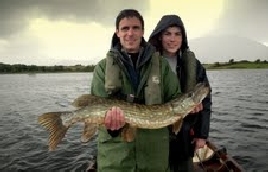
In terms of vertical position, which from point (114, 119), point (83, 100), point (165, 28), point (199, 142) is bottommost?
point (199, 142)

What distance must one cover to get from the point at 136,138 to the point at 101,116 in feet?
1.79

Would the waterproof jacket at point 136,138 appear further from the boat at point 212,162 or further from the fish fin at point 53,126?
the boat at point 212,162

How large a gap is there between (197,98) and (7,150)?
14012 millimetres

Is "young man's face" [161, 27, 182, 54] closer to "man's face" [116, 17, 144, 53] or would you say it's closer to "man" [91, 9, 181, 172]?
"man" [91, 9, 181, 172]

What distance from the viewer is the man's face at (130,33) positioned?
4.75m

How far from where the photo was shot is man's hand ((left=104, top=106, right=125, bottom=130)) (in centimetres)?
448

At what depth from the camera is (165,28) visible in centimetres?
639

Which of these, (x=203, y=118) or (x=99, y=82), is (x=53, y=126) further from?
(x=203, y=118)

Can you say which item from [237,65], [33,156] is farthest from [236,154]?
[237,65]

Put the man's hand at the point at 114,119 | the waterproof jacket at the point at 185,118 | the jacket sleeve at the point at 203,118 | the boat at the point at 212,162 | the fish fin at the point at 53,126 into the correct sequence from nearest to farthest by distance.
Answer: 1. the man's hand at the point at 114,119
2. the fish fin at the point at 53,126
3. the waterproof jacket at the point at 185,118
4. the jacket sleeve at the point at 203,118
5. the boat at the point at 212,162

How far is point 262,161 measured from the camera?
45.6ft

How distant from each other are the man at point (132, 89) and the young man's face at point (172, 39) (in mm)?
1484

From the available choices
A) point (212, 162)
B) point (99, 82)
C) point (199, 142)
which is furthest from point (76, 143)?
point (99, 82)

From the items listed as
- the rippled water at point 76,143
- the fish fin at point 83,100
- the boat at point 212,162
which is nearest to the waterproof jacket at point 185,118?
the fish fin at point 83,100
